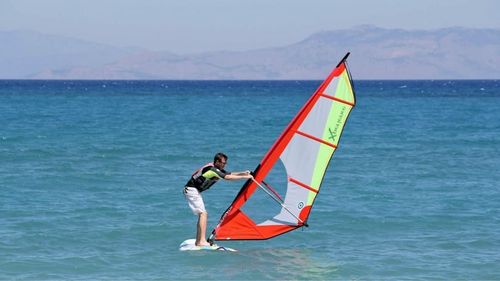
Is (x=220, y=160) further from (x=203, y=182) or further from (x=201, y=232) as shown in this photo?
(x=201, y=232)

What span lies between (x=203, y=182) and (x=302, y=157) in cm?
136

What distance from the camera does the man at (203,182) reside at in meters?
11.4

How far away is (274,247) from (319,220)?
2138 millimetres

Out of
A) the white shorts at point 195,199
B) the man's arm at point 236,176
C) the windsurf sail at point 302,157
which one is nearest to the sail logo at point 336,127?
the windsurf sail at point 302,157

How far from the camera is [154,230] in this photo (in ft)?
44.5

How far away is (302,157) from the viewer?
39.6ft

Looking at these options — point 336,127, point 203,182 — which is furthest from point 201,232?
point 336,127

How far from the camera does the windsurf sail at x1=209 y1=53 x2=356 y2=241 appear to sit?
11.8m

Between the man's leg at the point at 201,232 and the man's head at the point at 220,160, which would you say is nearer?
the man's head at the point at 220,160

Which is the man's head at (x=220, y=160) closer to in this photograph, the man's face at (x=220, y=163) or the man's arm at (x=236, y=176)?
the man's face at (x=220, y=163)

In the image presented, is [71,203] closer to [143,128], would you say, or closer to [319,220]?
[319,220]

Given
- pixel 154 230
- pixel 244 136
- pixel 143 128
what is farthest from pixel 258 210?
pixel 143 128

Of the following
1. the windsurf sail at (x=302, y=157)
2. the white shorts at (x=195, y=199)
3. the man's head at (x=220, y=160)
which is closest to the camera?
the man's head at (x=220, y=160)

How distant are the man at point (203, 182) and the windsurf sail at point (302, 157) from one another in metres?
0.28
